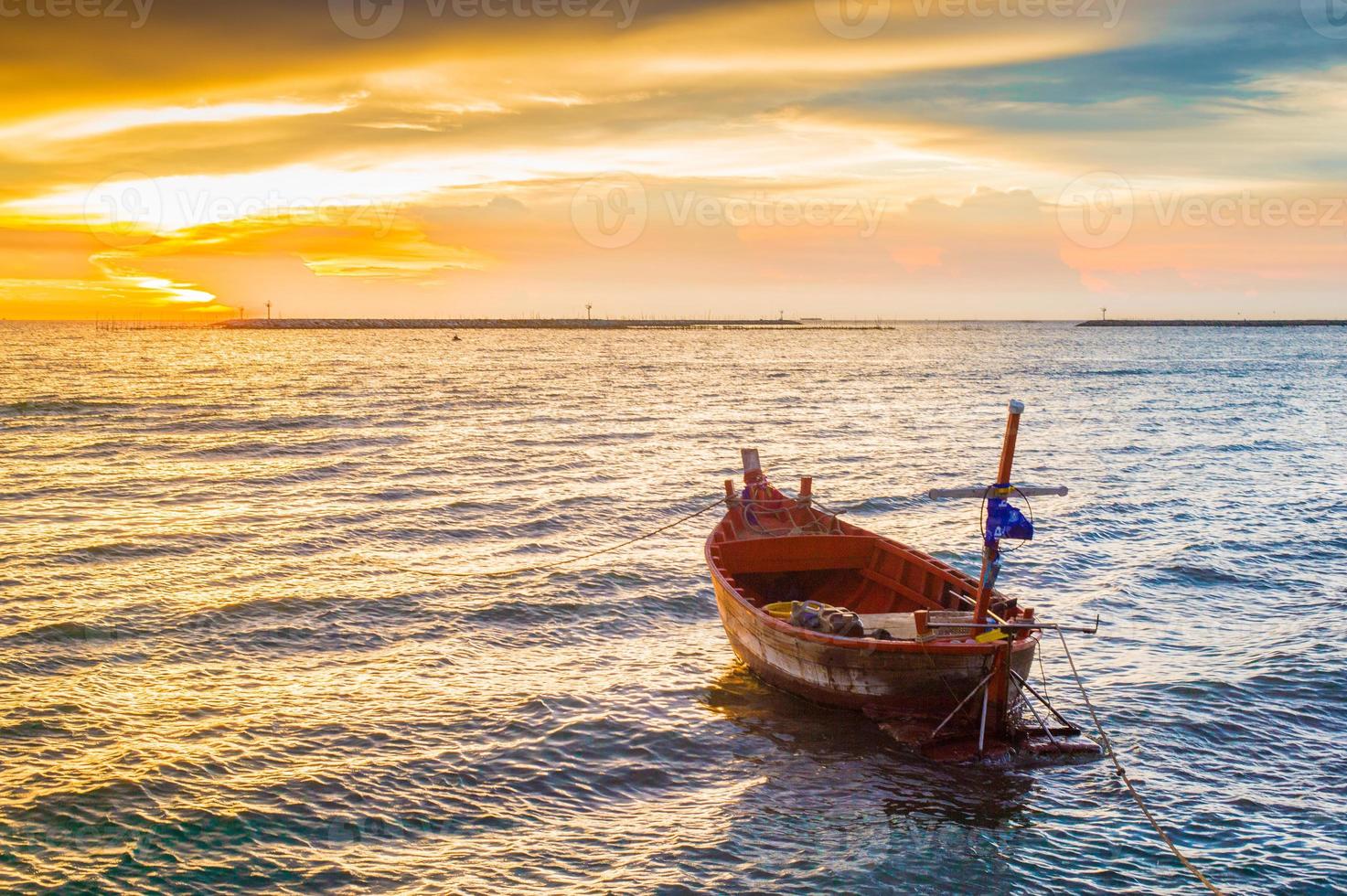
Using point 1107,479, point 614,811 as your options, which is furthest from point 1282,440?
point 614,811

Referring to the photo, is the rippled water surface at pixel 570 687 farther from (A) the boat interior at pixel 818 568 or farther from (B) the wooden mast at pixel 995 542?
(B) the wooden mast at pixel 995 542

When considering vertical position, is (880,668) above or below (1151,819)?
above

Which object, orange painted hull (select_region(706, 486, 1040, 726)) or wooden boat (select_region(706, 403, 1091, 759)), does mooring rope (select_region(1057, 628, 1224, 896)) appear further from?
orange painted hull (select_region(706, 486, 1040, 726))

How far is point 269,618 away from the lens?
20.2 m

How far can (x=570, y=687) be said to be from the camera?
17094mm

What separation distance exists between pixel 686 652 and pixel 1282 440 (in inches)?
1683

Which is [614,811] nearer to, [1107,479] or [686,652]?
[686,652]

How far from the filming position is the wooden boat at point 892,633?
13766mm

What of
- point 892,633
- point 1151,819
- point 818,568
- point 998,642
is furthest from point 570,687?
point 1151,819

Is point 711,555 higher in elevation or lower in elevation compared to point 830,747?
higher

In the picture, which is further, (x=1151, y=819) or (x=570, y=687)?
(x=570, y=687)

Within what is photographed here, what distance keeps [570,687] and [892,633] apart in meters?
5.52

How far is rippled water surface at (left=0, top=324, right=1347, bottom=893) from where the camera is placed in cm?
1180

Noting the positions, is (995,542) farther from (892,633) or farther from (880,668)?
(892,633)
